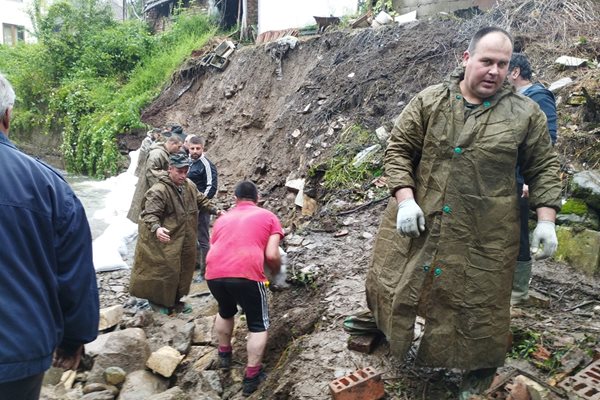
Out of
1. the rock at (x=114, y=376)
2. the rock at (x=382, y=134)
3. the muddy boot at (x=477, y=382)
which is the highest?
the rock at (x=382, y=134)

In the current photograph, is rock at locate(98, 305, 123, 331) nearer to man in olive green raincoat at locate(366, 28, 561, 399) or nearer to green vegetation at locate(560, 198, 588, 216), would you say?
man in olive green raincoat at locate(366, 28, 561, 399)

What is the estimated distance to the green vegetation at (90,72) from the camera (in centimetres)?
1468

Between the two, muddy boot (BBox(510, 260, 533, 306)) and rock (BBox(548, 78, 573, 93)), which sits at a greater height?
rock (BBox(548, 78, 573, 93))

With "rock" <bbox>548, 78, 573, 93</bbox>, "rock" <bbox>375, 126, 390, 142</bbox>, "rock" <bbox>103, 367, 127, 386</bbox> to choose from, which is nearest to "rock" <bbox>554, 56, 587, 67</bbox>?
"rock" <bbox>548, 78, 573, 93</bbox>

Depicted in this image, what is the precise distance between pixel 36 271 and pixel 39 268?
2cm

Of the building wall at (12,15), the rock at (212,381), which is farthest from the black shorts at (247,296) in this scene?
the building wall at (12,15)

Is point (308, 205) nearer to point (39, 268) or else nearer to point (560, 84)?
point (560, 84)

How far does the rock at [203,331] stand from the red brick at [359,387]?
6.81 feet

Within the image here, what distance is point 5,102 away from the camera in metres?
1.78

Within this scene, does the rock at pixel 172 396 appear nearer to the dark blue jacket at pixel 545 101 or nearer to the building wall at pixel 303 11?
the dark blue jacket at pixel 545 101

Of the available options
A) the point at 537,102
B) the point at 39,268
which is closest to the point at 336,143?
the point at 537,102

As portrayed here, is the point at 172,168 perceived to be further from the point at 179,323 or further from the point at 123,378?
the point at 123,378

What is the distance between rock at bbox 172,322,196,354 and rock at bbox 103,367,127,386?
60 centimetres

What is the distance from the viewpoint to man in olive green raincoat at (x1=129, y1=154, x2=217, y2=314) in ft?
15.0
